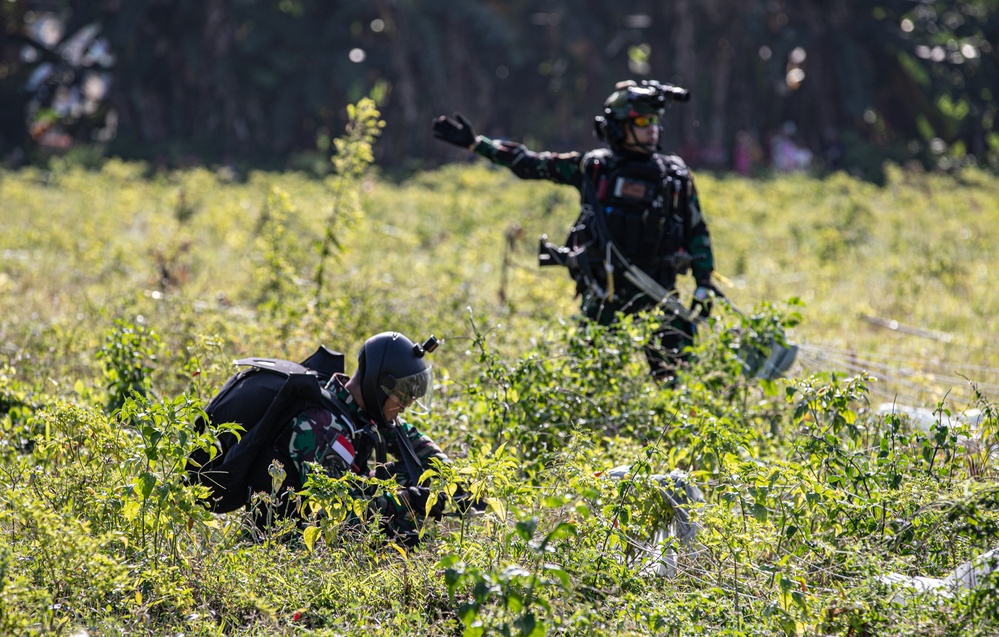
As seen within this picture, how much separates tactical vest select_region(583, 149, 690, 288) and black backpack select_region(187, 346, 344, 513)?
2429 millimetres

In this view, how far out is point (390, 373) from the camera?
4.31 metres

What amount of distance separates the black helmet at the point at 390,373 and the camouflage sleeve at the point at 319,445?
22 cm

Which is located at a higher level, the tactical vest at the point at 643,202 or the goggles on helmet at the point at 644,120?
the goggles on helmet at the point at 644,120

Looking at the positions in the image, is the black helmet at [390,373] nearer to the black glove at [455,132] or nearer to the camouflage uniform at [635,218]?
the camouflage uniform at [635,218]

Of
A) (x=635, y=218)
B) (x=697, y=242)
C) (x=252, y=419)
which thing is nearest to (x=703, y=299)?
(x=697, y=242)

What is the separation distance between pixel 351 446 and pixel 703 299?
103 inches

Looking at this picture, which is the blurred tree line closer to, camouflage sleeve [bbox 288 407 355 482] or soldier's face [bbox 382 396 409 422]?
soldier's face [bbox 382 396 409 422]

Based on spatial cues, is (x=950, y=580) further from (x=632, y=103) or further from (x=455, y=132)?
(x=455, y=132)

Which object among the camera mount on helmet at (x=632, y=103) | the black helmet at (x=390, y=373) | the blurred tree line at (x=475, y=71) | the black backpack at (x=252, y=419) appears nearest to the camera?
the black backpack at (x=252, y=419)

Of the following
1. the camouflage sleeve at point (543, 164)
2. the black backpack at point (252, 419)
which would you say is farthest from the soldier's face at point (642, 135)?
the black backpack at point (252, 419)

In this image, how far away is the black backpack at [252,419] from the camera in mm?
4184

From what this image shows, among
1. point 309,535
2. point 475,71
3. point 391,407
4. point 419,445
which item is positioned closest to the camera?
point 309,535

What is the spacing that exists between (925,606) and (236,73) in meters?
24.7

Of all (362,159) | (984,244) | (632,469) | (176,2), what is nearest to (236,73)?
(176,2)
